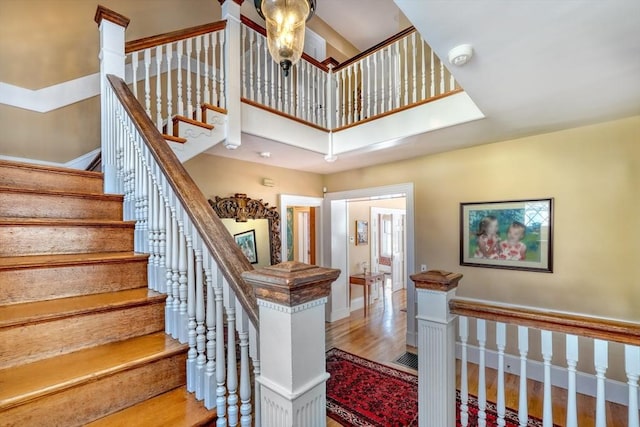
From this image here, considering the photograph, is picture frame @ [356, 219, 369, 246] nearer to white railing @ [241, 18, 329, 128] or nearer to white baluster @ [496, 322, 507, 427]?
Answer: white railing @ [241, 18, 329, 128]

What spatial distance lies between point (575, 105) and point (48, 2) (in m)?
4.67

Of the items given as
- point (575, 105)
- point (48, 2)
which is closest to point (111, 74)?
point (48, 2)

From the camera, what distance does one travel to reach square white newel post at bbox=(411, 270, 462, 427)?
4.92 ft

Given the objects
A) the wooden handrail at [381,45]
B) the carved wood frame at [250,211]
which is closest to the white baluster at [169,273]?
the carved wood frame at [250,211]

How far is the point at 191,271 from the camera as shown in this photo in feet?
4.18

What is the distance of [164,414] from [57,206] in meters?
1.42

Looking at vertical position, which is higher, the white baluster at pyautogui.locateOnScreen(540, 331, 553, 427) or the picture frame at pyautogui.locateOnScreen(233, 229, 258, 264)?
the picture frame at pyautogui.locateOnScreen(233, 229, 258, 264)

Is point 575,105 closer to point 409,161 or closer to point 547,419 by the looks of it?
point 409,161

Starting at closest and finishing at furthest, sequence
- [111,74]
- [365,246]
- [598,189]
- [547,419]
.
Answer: [547,419] → [111,74] → [598,189] → [365,246]

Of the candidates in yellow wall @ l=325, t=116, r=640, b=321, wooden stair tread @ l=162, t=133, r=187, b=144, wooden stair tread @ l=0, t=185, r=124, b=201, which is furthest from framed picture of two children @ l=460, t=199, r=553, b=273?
wooden stair tread @ l=0, t=185, r=124, b=201

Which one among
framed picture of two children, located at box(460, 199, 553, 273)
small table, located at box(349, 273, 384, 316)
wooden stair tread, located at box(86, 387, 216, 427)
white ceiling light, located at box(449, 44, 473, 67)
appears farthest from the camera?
small table, located at box(349, 273, 384, 316)

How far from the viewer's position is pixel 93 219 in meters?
1.87

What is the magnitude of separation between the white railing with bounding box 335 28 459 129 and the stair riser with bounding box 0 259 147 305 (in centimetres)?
265

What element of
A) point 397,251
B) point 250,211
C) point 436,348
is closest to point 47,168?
point 250,211
